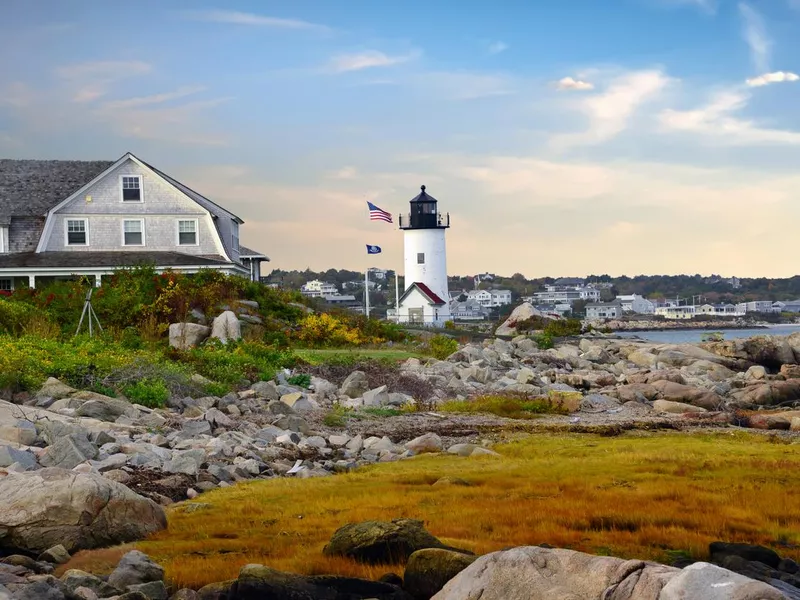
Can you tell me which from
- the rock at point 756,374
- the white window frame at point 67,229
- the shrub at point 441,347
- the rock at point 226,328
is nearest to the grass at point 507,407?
the rock at point 226,328

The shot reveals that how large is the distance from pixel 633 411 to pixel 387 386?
246 inches

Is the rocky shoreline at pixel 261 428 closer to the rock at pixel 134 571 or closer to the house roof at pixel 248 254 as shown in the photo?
the rock at pixel 134 571

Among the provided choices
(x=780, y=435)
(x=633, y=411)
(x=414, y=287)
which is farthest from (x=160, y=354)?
(x=414, y=287)

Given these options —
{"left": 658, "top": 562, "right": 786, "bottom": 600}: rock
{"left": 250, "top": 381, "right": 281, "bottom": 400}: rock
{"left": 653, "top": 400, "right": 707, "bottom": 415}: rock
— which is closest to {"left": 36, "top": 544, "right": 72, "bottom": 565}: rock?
{"left": 658, "top": 562, "right": 786, "bottom": 600}: rock

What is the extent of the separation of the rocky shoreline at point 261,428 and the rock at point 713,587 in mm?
3895

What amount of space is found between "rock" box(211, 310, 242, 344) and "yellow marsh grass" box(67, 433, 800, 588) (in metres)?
15.5

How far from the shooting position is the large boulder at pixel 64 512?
8531mm

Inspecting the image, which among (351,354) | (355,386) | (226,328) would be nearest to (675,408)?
(355,386)

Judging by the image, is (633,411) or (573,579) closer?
(573,579)

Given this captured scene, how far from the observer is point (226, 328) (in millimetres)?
29438

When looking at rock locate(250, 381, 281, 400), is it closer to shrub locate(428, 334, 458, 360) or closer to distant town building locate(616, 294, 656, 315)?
shrub locate(428, 334, 458, 360)

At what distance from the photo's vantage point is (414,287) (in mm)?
64625

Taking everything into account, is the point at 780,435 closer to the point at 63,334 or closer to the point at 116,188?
the point at 63,334

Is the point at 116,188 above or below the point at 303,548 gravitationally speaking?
above
